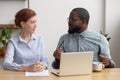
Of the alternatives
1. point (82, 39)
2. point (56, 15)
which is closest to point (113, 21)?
point (56, 15)

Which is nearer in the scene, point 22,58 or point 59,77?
point 59,77

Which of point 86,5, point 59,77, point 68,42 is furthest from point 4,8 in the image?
point 59,77

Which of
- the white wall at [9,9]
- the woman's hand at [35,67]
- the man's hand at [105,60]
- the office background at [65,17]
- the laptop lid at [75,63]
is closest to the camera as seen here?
the laptop lid at [75,63]

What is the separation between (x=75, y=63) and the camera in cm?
207

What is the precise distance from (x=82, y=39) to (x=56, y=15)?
1.29 m

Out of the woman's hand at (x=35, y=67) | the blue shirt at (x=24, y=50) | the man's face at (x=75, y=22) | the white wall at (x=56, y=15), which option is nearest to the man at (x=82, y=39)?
the man's face at (x=75, y=22)

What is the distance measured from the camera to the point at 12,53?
2471 mm

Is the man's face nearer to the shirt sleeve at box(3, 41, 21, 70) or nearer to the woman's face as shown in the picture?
the woman's face

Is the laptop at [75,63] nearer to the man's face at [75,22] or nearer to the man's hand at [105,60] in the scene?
the man's hand at [105,60]

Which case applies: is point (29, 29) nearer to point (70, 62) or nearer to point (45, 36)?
point (70, 62)

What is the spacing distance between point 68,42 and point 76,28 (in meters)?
0.18

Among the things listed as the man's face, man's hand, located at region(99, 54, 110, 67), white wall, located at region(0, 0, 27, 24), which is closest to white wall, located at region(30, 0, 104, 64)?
white wall, located at region(0, 0, 27, 24)

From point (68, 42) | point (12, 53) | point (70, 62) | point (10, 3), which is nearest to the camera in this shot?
point (70, 62)

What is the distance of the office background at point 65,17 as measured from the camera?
12.5 ft
